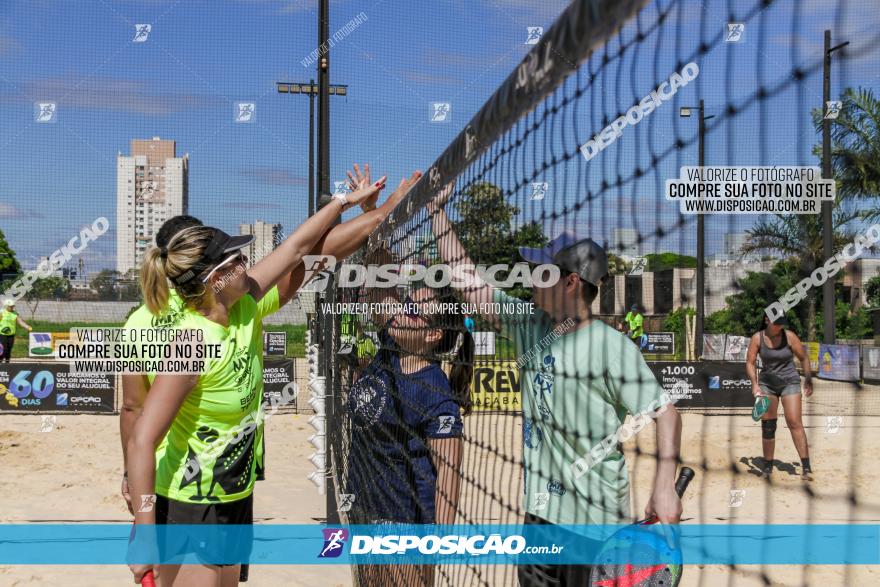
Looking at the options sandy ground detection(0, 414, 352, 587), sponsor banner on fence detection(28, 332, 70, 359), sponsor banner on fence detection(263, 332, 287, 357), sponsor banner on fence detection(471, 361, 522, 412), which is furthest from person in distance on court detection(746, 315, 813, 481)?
sponsor banner on fence detection(28, 332, 70, 359)

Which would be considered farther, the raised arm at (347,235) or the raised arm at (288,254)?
the raised arm at (347,235)

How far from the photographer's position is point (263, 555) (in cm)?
566

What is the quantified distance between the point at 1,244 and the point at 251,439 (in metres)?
57.1

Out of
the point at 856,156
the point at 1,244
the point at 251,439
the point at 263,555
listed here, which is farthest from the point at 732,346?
the point at 1,244

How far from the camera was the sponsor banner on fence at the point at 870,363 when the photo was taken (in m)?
15.3

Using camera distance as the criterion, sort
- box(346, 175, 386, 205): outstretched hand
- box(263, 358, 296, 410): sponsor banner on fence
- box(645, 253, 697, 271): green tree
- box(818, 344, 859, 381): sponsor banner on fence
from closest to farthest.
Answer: box(645, 253, 697, 271): green tree, box(346, 175, 386, 205): outstretched hand, box(263, 358, 296, 410): sponsor banner on fence, box(818, 344, 859, 381): sponsor banner on fence

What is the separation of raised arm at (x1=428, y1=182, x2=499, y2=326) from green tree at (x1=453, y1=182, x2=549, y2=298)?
117mm

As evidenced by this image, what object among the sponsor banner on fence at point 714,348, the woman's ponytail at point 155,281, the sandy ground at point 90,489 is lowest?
the sandy ground at point 90,489

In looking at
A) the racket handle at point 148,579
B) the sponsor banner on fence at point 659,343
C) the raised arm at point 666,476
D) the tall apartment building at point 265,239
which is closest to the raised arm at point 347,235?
the racket handle at point 148,579

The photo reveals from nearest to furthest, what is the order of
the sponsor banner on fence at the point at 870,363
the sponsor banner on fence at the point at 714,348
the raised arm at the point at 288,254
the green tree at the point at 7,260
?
the raised arm at the point at 288,254 → the sponsor banner on fence at the point at 870,363 → the sponsor banner on fence at the point at 714,348 → the green tree at the point at 7,260

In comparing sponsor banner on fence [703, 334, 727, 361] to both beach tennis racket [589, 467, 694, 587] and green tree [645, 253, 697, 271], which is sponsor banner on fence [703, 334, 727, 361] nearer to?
green tree [645, 253, 697, 271]

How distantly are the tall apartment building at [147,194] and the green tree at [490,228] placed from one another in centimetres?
2211

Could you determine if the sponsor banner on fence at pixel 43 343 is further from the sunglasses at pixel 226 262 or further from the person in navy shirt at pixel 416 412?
the sunglasses at pixel 226 262

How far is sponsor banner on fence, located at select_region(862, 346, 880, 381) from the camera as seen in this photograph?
602 inches
